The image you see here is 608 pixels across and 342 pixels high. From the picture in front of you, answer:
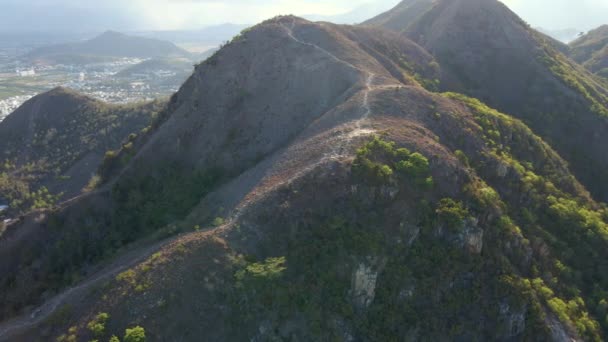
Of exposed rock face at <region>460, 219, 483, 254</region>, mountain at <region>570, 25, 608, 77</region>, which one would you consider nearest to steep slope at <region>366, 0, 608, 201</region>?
exposed rock face at <region>460, 219, 483, 254</region>

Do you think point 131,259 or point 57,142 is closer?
point 131,259

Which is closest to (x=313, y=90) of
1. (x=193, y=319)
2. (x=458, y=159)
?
(x=458, y=159)

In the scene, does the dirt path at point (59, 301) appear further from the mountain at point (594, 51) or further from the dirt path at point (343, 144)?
the mountain at point (594, 51)

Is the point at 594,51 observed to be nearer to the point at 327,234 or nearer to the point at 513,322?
the point at 513,322

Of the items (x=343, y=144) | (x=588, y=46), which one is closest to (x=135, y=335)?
(x=343, y=144)

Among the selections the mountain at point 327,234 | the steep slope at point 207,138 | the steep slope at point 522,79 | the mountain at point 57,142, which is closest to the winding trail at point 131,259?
the mountain at point 327,234

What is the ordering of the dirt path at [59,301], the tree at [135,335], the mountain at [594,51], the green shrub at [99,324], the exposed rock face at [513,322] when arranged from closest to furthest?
the tree at [135,335], the green shrub at [99,324], the exposed rock face at [513,322], the dirt path at [59,301], the mountain at [594,51]

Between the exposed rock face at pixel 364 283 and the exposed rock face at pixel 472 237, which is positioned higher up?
the exposed rock face at pixel 472 237
